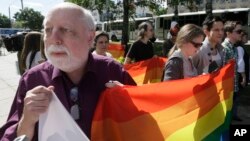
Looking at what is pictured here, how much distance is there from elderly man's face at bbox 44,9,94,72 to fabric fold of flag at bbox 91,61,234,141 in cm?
28

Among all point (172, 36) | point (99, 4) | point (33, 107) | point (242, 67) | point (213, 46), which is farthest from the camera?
point (99, 4)

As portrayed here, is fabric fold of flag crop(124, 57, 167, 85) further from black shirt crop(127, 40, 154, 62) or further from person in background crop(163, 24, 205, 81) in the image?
person in background crop(163, 24, 205, 81)

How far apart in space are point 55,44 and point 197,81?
160 cm

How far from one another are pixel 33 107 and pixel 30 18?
334ft

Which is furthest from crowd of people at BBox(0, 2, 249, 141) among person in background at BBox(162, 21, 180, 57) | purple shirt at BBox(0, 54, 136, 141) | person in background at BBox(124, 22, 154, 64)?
person in background at BBox(162, 21, 180, 57)

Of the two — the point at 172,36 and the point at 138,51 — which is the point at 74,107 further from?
the point at 172,36

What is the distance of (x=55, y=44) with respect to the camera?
7.92 ft

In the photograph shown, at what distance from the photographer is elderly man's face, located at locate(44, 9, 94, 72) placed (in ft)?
7.93

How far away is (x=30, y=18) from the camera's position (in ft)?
332

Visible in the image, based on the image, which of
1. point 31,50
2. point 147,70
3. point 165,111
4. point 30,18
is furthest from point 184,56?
point 30,18

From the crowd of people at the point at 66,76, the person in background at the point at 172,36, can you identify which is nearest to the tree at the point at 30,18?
the person in background at the point at 172,36

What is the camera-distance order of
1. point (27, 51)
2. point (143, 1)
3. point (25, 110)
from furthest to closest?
point (143, 1) → point (27, 51) → point (25, 110)

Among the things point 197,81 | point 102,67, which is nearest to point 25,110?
point 102,67

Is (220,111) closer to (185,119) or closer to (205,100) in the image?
(205,100)
